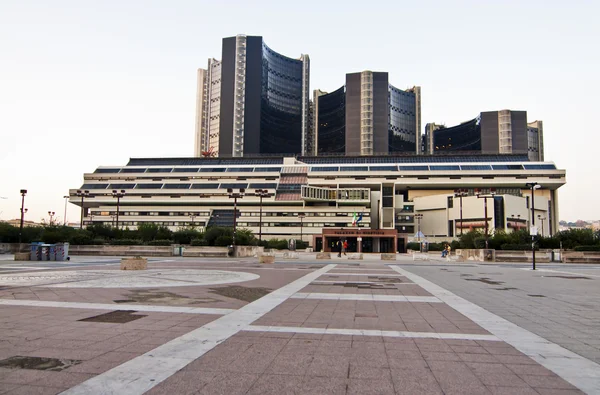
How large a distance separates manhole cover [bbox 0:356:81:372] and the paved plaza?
23mm

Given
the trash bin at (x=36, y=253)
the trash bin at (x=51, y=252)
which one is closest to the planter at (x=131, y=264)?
the trash bin at (x=51, y=252)

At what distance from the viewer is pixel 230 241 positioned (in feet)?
159

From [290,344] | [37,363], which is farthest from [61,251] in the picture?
[290,344]

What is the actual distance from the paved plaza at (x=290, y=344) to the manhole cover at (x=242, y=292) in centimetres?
12

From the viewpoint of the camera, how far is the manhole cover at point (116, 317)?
Answer: 27.5 feet

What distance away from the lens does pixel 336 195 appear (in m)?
105

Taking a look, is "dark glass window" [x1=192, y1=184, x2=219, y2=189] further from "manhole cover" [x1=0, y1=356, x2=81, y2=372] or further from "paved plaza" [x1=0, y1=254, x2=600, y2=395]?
"manhole cover" [x1=0, y1=356, x2=81, y2=372]

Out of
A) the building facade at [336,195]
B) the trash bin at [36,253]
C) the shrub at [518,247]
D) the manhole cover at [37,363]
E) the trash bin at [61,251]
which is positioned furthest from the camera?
the building facade at [336,195]

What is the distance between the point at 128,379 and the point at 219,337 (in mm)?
2319

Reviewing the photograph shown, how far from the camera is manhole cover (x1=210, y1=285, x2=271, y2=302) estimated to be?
12.2 meters

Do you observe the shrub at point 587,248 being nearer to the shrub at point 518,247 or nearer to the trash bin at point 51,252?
the shrub at point 518,247

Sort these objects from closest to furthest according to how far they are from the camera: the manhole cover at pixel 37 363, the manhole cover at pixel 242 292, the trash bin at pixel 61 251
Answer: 1. the manhole cover at pixel 37 363
2. the manhole cover at pixel 242 292
3. the trash bin at pixel 61 251

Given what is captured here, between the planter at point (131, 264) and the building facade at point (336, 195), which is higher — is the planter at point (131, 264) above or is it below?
below

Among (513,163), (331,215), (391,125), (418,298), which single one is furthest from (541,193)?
(418,298)
